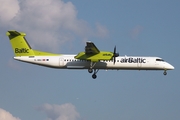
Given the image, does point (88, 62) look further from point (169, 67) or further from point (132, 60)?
point (169, 67)

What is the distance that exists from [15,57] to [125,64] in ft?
46.7

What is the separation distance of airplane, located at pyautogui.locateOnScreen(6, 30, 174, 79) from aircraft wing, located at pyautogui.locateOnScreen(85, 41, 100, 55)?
0.22 m

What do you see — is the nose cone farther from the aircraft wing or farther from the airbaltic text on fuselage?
the aircraft wing

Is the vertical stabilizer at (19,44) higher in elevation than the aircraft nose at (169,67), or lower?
higher

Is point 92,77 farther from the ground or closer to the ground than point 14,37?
closer to the ground

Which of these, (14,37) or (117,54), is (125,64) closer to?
(117,54)

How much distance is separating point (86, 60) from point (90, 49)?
2057 millimetres

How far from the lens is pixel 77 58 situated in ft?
244

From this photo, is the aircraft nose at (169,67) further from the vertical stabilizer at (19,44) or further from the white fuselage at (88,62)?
the vertical stabilizer at (19,44)

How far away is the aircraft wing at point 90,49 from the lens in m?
72.1

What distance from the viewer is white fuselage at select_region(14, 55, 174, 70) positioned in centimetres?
7519

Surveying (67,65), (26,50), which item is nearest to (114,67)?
(67,65)

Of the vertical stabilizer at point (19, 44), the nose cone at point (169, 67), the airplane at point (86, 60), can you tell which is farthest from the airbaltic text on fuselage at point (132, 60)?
the vertical stabilizer at point (19, 44)

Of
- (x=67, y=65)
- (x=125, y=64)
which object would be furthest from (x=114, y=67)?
(x=67, y=65)
